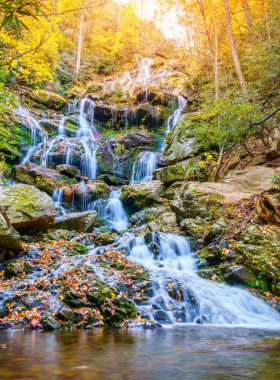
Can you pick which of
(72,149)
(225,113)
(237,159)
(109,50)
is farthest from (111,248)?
(109,50)

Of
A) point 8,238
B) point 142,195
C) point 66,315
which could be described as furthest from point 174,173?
point 66,315

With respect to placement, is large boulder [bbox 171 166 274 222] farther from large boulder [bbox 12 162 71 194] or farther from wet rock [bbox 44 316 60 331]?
large boulder [bbox 12 162 71 194]

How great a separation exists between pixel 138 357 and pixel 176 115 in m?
17.9

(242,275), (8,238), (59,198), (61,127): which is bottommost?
(242,275)

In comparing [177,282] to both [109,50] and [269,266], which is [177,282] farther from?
[109,50]

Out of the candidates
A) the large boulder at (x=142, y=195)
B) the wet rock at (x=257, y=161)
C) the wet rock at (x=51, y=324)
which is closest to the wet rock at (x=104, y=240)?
the wet rock at (x=51, y=324)

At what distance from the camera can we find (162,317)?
4363 millimetres

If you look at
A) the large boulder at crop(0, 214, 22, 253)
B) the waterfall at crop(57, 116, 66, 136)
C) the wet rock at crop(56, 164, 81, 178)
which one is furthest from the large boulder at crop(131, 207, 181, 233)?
the waterfall at crop(57, 116, 66, 136)

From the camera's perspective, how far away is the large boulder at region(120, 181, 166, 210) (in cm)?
1217

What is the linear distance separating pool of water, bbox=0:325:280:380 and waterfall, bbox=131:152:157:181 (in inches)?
475

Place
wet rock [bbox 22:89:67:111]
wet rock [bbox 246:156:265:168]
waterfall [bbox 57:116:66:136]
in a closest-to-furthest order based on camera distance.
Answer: wet rock [bbox 246:156:265:168] → waterfall [bbox 57:116:66:136] → wet rock [bbox 22:89:67:111]

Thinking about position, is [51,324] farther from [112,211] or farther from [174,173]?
[174,173]

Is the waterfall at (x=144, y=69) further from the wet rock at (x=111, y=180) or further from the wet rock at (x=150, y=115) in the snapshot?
the wet rock at (x=111, y=180)

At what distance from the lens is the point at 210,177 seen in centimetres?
1184
